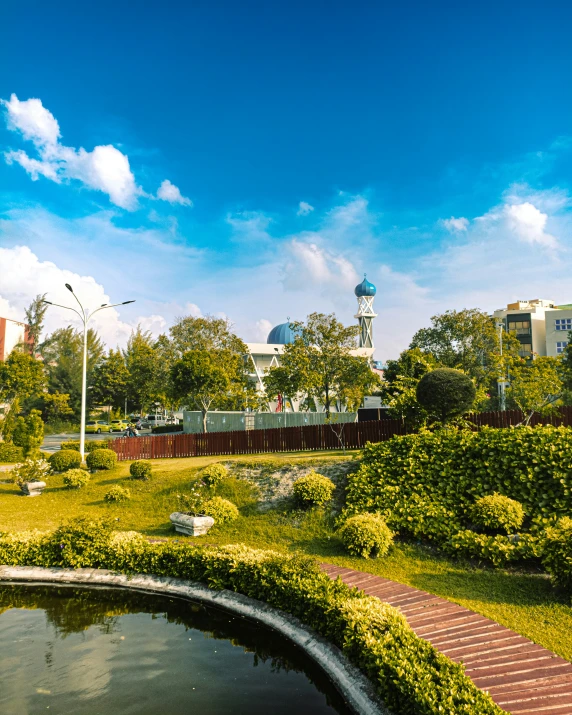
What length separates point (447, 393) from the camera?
515 inches

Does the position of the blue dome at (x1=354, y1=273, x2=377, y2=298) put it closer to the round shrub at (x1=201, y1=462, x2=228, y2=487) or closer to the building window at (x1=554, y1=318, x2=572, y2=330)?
the building window at (x1=554, y1=318, x2=572, y2=330)

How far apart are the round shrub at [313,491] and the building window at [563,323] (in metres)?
48.2

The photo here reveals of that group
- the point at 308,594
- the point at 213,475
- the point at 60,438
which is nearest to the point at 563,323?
the point at 60,438

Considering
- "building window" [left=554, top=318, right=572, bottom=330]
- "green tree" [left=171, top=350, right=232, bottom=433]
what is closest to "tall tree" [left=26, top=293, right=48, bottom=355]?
"green tree" [left=171, top=350, right=232, bottom=433]

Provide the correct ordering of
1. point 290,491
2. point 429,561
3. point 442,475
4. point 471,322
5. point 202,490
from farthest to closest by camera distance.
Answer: point 471,322 < point 202,490 < point 290,491 < point 442,475 < point 429,561

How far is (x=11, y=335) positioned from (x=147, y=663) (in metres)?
47.7

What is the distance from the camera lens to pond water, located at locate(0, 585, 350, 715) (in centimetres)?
546

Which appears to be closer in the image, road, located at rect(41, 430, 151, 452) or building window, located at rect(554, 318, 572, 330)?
road, located at rect(41, 430, 151, 452)

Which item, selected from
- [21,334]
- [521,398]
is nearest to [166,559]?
[521,398]

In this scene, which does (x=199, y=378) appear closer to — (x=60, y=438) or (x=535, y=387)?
(x=535, y=387)

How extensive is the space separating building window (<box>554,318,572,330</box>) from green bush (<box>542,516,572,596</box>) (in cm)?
5034

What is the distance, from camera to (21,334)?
48.4 metres

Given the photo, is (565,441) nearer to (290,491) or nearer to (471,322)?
(290,491)

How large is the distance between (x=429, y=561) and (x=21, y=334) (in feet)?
159
